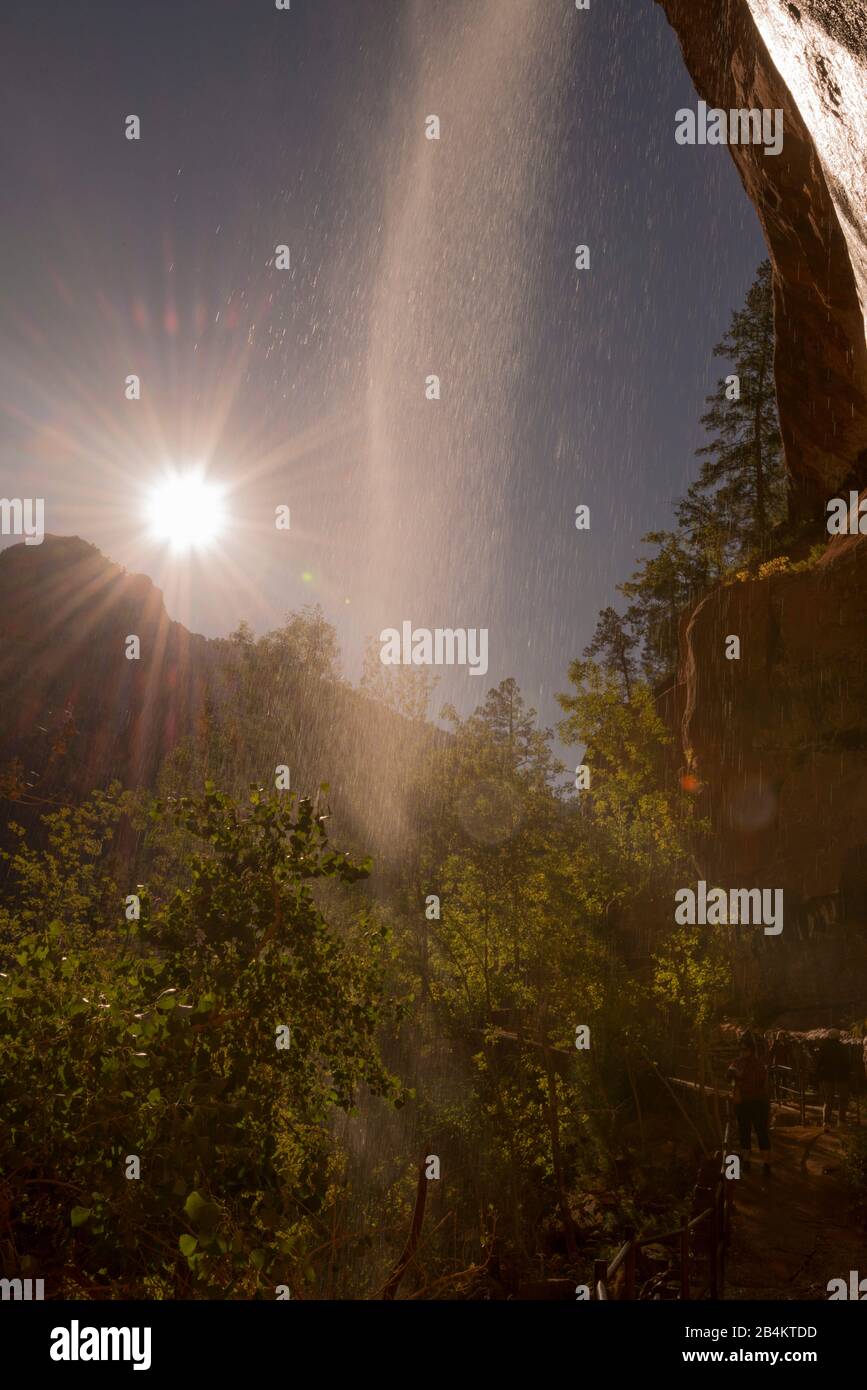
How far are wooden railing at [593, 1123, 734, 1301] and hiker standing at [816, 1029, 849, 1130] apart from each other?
6.89 meters

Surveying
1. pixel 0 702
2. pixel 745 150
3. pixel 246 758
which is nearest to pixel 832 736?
pixel 745 150

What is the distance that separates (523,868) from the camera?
2288cm

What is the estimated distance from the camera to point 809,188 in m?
11.9

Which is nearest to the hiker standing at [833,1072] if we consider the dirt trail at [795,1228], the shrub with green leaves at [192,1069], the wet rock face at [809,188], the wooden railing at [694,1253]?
the dirt trail at [795,1228]

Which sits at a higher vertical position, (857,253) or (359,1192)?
(857,253)

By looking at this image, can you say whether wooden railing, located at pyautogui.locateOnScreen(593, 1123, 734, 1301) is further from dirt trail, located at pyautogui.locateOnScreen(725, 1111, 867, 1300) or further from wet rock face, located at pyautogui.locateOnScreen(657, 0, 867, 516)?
wet rock face, located at pyautogui.locateOnScreen(657, 0, 867, 516)

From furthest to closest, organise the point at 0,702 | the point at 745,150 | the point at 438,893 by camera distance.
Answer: the point at 0,702 → the point at 438,893 → the point at 745,150

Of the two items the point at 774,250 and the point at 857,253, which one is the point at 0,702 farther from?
the point at 857,253

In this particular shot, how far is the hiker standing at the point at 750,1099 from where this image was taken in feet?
45.1

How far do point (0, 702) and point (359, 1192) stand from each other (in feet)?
233

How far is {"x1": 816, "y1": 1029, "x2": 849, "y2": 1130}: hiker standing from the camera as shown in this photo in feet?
61.8

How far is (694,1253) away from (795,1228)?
7.40ft

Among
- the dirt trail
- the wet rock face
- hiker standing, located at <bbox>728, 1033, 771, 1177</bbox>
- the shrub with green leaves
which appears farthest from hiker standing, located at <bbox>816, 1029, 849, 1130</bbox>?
the shrub with green leaves

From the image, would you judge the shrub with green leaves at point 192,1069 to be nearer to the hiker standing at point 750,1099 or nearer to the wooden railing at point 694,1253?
the wooden railing at point 694,1253
